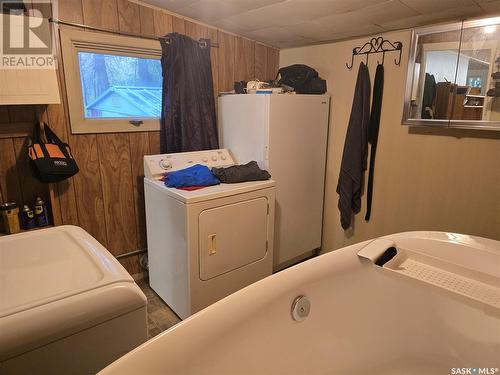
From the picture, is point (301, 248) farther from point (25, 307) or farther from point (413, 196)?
point (25, 307)

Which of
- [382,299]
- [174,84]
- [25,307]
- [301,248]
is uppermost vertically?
[174,84]

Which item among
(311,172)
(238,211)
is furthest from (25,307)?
(311,172)

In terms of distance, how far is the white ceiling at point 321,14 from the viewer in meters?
1.96

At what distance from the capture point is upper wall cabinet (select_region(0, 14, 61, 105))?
1.66m

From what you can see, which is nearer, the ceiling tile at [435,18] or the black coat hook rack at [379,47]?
the ceiling tile at [435,18]

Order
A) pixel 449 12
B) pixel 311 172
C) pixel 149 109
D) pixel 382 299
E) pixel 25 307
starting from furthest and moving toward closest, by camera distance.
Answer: pixel 311 172, pixel 149 109, pixel 449 12, pixel 382 299, pixel 25 307

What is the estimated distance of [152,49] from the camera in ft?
7.85

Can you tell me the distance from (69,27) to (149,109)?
745 millimetres

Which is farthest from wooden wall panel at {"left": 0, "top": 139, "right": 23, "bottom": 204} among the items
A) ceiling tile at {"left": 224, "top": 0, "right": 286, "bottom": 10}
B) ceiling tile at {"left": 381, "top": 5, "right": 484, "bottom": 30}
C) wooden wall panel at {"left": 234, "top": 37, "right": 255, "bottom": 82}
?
ceiling tile at {"left": 381, "top": 5, "right": 484, "bottom": 30}

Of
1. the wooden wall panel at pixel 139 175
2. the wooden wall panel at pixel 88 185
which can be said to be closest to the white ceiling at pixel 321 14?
the wooden wall panel at pixel 139 175

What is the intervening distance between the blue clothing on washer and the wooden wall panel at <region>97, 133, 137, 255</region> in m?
0.40

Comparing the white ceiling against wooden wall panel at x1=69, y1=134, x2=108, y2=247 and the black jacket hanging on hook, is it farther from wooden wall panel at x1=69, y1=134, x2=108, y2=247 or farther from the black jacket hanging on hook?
wooden wall panel at x1=69, y1=134, x2=108, y2=247

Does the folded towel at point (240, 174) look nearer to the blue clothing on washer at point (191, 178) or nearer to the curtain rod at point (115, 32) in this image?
the blue clothing on washer at point (191, 178)

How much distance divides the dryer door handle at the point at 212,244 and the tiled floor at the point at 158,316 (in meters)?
0.58
